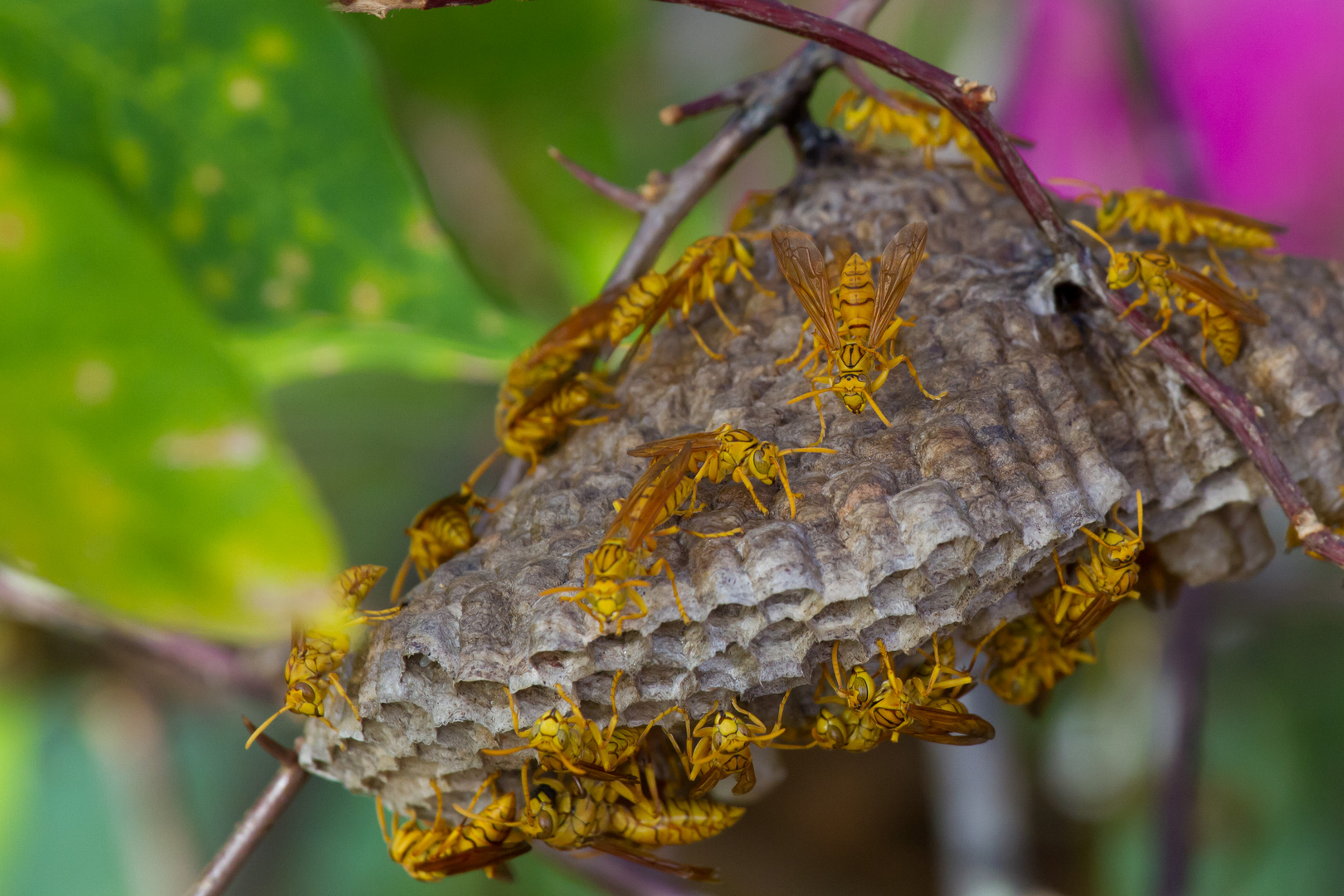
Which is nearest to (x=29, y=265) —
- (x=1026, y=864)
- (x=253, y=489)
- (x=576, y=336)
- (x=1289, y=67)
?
(x=253, y=489)

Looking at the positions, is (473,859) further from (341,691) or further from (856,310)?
(856,310)

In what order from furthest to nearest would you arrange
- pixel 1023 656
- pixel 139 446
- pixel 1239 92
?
pixel 1239 92
pixel 139 446
pixel 1023 656

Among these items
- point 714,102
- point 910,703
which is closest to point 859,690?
point 910,703

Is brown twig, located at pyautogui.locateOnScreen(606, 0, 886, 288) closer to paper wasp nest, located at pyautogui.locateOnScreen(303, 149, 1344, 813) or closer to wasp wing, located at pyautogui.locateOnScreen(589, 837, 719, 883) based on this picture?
paper wasp nest, located at pyautogui.locateOnScreen(303, 149, 1344, 813)

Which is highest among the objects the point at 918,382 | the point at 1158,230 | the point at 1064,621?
the point at 1158,230

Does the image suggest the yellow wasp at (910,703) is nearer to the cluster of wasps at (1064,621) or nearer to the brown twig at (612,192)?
the cluster of wasps at (1064,621)

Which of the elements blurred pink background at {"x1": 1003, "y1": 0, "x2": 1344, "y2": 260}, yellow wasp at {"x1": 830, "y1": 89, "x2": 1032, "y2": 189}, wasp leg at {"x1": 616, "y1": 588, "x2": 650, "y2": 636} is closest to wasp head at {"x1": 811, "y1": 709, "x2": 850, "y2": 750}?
wasp leg at {"x1": 616, "y1": 588, "x2": 650, "y2": 636}
